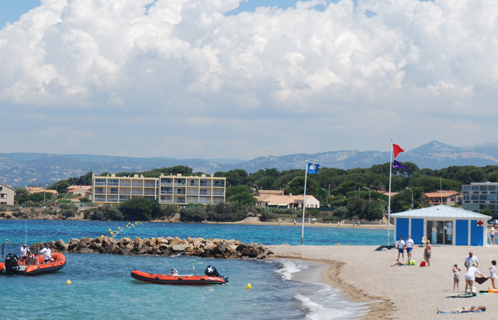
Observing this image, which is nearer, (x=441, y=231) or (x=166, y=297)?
(x=166, y=297)

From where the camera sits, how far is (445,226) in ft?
122

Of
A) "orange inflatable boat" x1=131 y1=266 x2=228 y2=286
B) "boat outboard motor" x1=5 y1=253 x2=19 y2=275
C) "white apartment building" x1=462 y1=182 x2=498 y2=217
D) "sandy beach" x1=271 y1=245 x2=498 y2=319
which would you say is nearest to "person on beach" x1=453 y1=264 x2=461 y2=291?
"sandy beach" x1=271 y1=245 x2=498 y2=319

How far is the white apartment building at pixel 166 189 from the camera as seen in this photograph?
13000 cm

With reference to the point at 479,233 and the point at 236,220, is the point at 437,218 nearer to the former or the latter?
the point at 479,233

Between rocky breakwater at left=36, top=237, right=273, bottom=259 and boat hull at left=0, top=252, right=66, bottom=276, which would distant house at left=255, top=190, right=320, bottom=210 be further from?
boat hull at left=0, top=252, right=66, bottom=276

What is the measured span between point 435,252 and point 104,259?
21.9m

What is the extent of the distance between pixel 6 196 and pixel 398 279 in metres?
126

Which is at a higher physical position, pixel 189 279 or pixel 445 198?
pixel 445 198

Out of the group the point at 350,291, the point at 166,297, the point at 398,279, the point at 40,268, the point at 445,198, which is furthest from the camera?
the point at 445,198

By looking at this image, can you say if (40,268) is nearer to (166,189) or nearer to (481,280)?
(481,280)

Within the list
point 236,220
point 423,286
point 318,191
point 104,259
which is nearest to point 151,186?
point 236,220

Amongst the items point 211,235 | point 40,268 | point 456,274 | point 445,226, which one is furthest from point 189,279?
point 211,235

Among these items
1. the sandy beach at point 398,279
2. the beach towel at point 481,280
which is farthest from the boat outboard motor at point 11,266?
the beach towel at point 481,280

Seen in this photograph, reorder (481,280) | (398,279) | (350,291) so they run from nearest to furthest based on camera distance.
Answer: (481,280) < (350,291) < (398,279)
